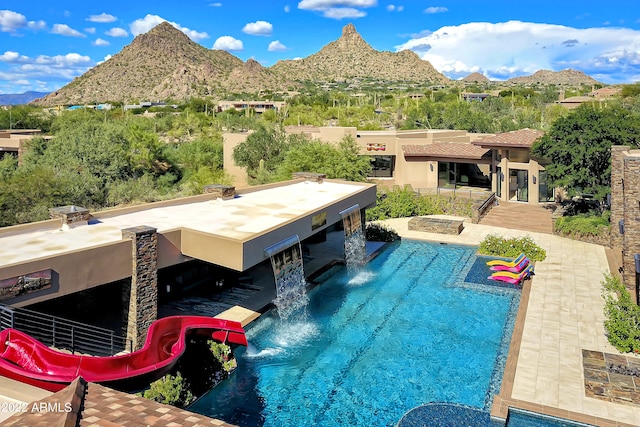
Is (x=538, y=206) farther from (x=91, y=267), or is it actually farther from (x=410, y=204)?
(x=91, y=267)

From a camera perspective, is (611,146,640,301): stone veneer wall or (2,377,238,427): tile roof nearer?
(2,377,238,427): tile roof

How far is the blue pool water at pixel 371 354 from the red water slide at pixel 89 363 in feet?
5.08

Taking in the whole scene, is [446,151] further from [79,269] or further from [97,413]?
[97,413]

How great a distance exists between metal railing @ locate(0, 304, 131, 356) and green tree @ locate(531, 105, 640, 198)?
2351 cm

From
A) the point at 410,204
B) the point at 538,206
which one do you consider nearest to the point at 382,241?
the point at 410,204

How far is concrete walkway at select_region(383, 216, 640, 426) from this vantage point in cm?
1144

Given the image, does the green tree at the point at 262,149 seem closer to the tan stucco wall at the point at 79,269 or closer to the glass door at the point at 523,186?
the glass door at the point at 523,186

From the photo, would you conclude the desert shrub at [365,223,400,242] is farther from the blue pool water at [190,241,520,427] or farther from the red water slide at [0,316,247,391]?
the red water slide at [0,316,247,391]

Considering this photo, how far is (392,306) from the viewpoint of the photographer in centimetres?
1822

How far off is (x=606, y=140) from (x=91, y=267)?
25.3m

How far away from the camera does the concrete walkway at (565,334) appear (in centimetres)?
1144

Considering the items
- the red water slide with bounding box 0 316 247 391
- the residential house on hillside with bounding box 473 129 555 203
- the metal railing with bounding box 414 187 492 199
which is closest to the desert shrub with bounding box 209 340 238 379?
the red water slide with bounding box 0 316 247 391

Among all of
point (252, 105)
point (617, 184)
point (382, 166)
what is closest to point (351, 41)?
point (252, 105)

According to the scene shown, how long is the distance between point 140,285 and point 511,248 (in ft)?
56.6
